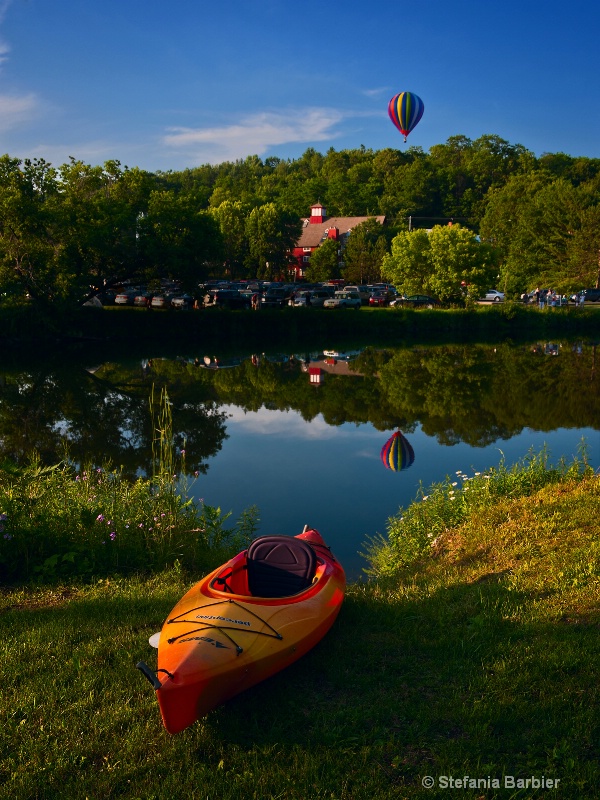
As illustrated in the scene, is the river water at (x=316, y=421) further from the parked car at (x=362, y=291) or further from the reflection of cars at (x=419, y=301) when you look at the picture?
the parked car at (x=362, y=291)

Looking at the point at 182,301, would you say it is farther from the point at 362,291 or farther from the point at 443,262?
the point at 443,262

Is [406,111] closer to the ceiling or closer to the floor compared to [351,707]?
closer to the ceiling

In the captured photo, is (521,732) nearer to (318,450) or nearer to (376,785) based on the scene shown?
(376,785)

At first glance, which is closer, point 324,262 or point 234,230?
point 324,262

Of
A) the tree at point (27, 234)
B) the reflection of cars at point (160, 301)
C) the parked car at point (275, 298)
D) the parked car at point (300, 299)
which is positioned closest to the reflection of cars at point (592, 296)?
the parked car at point (300, 299)

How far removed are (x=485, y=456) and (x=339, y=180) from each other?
8030 cm

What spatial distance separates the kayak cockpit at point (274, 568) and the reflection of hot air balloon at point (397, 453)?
7387 millimetres

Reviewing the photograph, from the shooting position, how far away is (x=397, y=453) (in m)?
14.4

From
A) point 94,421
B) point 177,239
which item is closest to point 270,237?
point 177,239

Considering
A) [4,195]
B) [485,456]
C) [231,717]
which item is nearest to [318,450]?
[485,456]

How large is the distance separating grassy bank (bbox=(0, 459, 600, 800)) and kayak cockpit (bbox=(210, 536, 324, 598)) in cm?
47

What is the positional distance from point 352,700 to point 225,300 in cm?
3913

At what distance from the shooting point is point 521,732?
3812 millimetres

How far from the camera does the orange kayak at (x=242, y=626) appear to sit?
394 centimetres
